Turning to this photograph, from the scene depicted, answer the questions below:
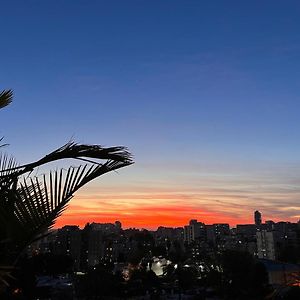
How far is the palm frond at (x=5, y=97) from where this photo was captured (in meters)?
2.92

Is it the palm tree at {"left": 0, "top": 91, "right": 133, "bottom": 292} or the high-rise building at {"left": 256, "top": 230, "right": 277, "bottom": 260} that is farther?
the high-rise building at {"left": 256, "top": 230, "right": 277, "bottom": 260}

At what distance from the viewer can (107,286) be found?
3825 centimetres

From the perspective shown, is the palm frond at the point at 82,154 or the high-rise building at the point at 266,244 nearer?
the palm frond at the point at 82,154

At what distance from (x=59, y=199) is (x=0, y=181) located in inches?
18.8

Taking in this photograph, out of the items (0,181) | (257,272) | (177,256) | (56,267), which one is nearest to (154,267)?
(177,256)

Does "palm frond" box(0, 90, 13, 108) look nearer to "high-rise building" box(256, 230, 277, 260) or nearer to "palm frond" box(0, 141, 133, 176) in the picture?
"palm frond" box(0, 141, 133, 176)

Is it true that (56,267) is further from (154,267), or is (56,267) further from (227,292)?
(154,267)

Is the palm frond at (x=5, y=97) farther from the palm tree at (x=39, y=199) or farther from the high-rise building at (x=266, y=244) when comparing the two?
the high-rise building at (x=266, y=244)

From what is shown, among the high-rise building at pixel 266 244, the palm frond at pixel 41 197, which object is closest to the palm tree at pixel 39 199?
the palm frond at pixel 41 197

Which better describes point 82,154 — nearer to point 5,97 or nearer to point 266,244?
point 5,97

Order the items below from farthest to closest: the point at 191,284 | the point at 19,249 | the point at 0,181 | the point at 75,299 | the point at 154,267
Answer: the point at 154,267 < the point at 191,284 < the point at 75,299 < the point at 0,181 < the point at 19,249

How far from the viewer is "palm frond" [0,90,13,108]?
2918 millimetres

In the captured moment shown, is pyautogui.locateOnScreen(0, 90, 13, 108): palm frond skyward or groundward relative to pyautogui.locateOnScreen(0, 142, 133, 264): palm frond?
skyward

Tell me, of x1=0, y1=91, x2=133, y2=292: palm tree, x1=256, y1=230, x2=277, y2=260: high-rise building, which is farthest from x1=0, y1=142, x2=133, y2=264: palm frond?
x1=256, y1=230, x2=277, y2=260: high-rise building
